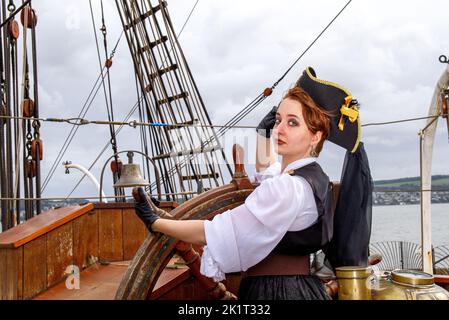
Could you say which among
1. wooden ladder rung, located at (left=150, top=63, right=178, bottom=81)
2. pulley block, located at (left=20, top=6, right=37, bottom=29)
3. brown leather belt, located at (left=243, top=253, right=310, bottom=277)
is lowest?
brown leather belt, located at (left=243, top=253, right=310, bottom=277)

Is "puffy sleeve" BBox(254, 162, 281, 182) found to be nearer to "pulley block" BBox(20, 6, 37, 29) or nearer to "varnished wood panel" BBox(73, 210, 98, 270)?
"varnished wood panel" BBox(73, 210, 98, 270)

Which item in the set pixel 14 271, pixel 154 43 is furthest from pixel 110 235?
pixel 154 43

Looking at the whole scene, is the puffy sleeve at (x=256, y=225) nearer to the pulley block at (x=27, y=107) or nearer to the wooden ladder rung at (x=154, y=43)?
the pulley block at (x=27, y=107)

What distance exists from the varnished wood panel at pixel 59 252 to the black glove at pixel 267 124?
1333mm

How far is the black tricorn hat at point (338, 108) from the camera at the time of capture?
66.5 inches

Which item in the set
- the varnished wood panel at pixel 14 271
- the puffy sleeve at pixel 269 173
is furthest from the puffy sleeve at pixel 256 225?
the varnished wood panel at pixel 14 271

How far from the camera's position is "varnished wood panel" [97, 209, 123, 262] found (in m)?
2.78

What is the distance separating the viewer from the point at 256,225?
1479mm

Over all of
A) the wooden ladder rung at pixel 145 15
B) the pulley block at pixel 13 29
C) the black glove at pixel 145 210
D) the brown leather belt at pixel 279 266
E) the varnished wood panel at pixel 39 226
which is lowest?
the brown leather belt at pixel 279 266

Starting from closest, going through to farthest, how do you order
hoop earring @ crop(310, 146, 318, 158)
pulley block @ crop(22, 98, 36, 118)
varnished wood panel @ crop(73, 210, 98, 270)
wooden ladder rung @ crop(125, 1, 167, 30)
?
hoop earring @ crop(310, 146, 318, 158)
varnished wood panel @ crop(73, 210, 98, 270)
pulley block @ crop(22, 98, 36, 118)
wooden ladder rung @ crop(125, 1, 167, 30)

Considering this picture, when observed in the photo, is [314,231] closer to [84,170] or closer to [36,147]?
[36,147]

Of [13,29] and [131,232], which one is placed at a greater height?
[13,29]

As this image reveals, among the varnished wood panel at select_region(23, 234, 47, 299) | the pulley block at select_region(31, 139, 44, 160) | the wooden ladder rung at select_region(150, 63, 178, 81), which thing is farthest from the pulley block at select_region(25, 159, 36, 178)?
the wooden ladder rung at select_region(150, 63, 178, 81)

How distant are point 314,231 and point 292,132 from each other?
396mm
